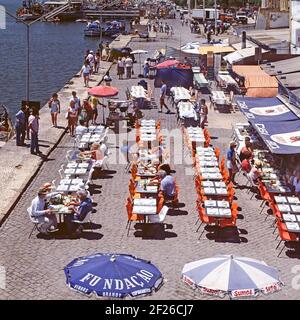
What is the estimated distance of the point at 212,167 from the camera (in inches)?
842

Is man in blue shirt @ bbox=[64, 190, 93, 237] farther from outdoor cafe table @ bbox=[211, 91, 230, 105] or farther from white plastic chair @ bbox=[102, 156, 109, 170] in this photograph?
outdoor cafe table @ bbox=[211, 91, 230, 105]

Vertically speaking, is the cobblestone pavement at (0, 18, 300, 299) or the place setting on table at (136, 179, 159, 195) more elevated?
the place setting on table at (136, 179, 159, 195)

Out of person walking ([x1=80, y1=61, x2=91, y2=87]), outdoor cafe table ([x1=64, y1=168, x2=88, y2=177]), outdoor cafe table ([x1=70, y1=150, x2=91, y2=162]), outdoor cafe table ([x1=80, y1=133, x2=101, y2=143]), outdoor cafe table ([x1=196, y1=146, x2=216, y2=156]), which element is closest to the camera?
outdoor cafe table ([x1=64, y1=168, x2=88, y2=177])

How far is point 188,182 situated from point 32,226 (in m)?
6.04

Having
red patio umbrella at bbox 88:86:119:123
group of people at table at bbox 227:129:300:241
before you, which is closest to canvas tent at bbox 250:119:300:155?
group of people at table at bbox 227:129:300:241

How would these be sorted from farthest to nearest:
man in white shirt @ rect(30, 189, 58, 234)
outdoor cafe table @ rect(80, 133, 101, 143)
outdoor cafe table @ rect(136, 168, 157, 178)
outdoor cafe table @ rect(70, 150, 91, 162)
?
outdoor cafe table @ rect(80, 133, 101, 143) → outdoor cafe table @ rect(70, 150, 91, 162) → outdoor cafe table @ rect(136, 168, 157, 178) → man in white shirt @ rect(30, 189, 58, 234)

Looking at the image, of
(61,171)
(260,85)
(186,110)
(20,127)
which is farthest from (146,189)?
(186,110)

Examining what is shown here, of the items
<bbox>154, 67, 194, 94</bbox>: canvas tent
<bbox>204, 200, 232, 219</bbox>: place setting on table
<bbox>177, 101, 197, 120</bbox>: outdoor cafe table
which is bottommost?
<bbox>204, 200, 232, 219</bbox>: place setting on table

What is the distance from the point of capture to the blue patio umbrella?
1263cm

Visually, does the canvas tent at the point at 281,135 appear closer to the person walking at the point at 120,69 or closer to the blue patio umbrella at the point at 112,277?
the blue patio umbrella at the point at 112,277

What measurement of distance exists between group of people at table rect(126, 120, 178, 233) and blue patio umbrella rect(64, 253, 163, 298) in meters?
3.96

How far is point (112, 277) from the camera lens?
1276 cm

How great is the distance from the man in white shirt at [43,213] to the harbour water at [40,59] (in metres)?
23.5

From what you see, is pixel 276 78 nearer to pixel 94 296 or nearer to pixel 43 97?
pixel 94 296
